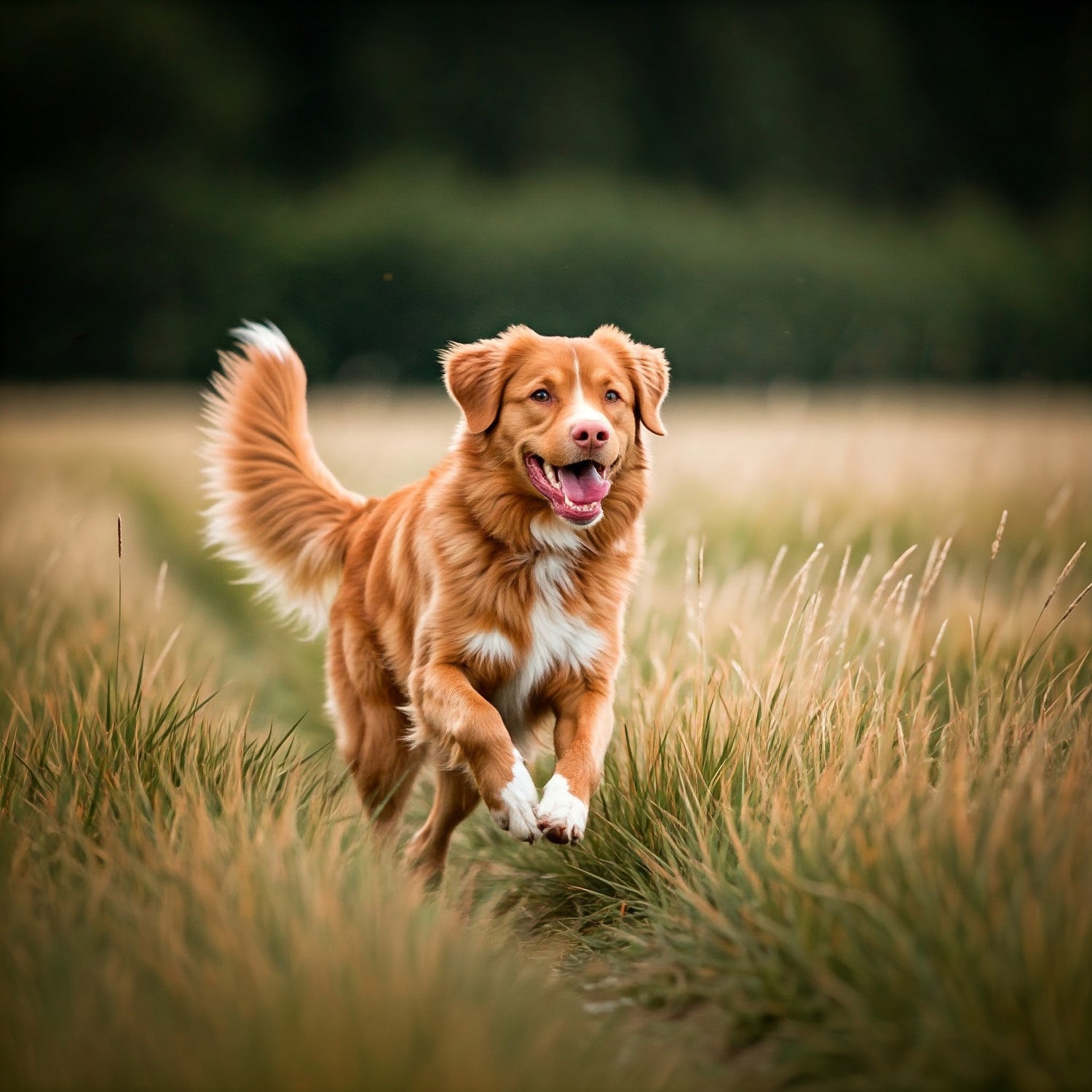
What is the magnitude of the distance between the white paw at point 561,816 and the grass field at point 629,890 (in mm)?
289

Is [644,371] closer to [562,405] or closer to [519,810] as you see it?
[562,405]

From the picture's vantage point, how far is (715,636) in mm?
5684

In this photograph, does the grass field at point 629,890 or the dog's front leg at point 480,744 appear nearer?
the grass field at point 629,890

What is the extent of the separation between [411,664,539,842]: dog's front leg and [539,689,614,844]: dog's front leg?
7 centimetres

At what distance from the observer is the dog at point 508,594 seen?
12.2 feet

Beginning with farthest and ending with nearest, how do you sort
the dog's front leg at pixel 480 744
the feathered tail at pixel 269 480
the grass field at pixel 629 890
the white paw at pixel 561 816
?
the feathered tail at pixel 269 480 → the dog's front leg at pixel 480 744 → the white paw at pixel 561 816 → the grass field at pixel 629 890

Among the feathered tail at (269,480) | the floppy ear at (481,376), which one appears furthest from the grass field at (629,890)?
the floppy ear at (481,376)

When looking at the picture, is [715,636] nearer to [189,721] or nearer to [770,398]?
[189,721]

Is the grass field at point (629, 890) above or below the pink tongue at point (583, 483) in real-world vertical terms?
below

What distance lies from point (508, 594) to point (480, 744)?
22.8 inches

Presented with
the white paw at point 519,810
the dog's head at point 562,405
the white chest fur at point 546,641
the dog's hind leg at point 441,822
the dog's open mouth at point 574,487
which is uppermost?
the dog's head at point 562,405

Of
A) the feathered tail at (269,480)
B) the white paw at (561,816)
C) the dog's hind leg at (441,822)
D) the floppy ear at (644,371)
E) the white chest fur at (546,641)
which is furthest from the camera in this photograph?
the feathered tail at (269,480)

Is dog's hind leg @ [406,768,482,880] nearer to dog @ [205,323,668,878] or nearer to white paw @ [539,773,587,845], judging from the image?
dog @ [205,323,668,878]

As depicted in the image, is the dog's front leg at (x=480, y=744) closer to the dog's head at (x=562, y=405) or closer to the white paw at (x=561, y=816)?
the white paw at (x=561, y=816)
